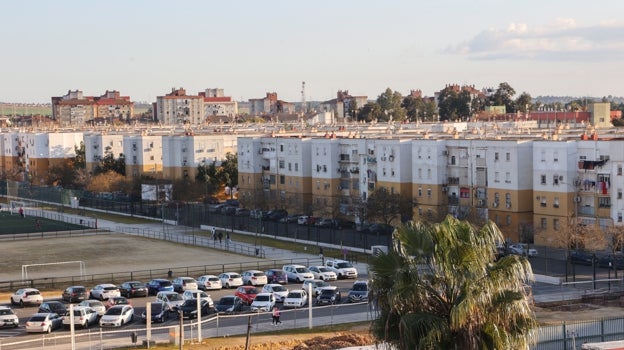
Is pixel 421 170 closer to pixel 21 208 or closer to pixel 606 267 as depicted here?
pixel 606 267

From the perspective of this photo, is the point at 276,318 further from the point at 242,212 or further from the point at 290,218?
the point at 242,212

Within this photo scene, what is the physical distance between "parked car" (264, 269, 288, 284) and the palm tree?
25698 mm

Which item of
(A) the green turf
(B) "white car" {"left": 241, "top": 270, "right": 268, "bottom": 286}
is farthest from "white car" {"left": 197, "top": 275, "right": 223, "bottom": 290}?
(A) the green turf

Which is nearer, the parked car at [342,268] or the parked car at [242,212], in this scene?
the parked car at [342,268]

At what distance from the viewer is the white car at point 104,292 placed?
39438mm

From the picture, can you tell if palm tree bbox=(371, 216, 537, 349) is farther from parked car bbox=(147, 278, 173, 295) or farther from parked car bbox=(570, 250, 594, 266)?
parked car bbox=(570, 250, 594, 266)

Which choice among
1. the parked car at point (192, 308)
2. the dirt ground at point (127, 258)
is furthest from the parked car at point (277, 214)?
the parked car at point (192, 308)

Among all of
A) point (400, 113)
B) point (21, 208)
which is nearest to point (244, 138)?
point (21, 208)

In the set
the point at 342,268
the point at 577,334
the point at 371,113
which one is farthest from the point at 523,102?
the point at 577,334

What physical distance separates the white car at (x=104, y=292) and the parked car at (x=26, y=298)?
1.94 m

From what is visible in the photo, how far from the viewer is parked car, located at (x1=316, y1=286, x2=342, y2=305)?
38.0 meters

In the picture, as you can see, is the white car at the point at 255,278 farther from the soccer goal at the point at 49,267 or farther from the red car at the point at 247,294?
the soccer goal at the point at 49,267

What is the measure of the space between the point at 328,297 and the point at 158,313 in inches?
261

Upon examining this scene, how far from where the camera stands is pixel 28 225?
71438mm
